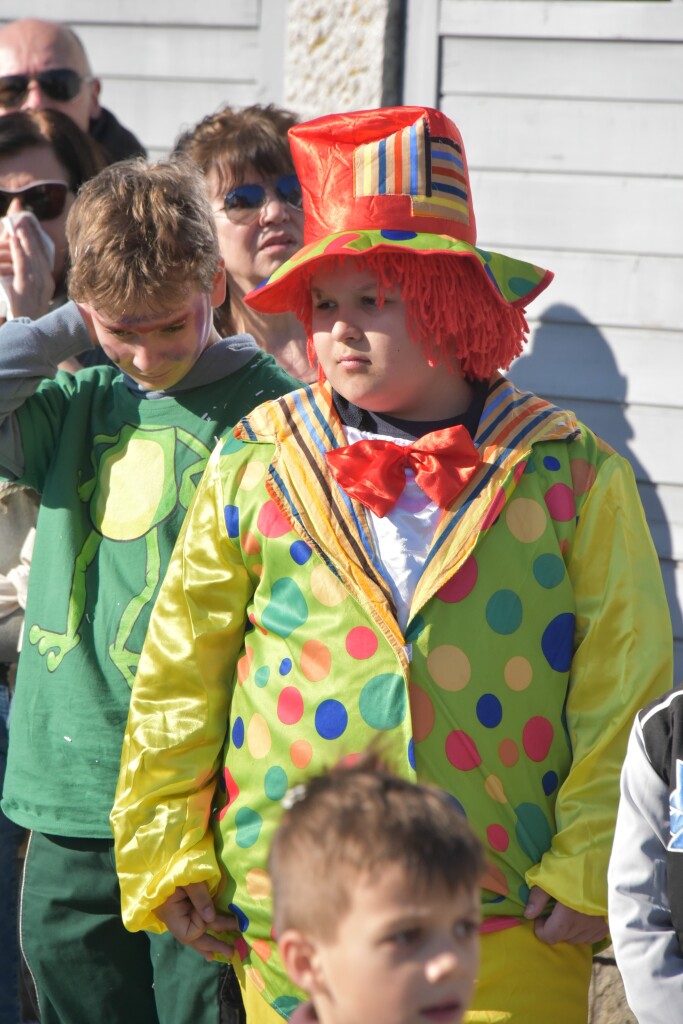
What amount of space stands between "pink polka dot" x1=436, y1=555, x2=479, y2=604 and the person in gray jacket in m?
0.36

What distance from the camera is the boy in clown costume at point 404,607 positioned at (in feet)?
6.98

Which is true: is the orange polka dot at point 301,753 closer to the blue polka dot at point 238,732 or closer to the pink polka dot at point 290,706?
the pink polka dot at point 290,706

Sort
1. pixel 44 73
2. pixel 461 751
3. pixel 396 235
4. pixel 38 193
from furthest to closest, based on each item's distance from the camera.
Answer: pixel 44 73 → pixel 38 193 → pixel 396 235 → pixel 461 751


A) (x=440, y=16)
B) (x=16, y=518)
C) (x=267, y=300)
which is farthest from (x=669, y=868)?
(x=440, y=16)

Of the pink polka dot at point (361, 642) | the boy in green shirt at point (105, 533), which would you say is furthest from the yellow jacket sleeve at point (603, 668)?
the boy in green shirt at point (105, 533)

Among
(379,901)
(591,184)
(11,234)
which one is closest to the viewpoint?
(379,901)

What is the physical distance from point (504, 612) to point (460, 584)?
9 cm

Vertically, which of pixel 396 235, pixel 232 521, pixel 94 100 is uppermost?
pixel 94 100

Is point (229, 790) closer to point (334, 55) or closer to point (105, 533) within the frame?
point (105, 533)

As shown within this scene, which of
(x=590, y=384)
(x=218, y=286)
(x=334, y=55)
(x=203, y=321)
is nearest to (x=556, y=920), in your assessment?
(x=203, y=321)

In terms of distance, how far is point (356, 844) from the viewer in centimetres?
151

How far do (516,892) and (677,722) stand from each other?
395 millimetres

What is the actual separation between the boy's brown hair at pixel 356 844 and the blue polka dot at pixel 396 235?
1.02 metres

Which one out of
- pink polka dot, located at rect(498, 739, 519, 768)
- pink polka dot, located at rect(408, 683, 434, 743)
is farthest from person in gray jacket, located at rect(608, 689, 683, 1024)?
pink polka dot, located at rect(408, 683, 434, 743)
